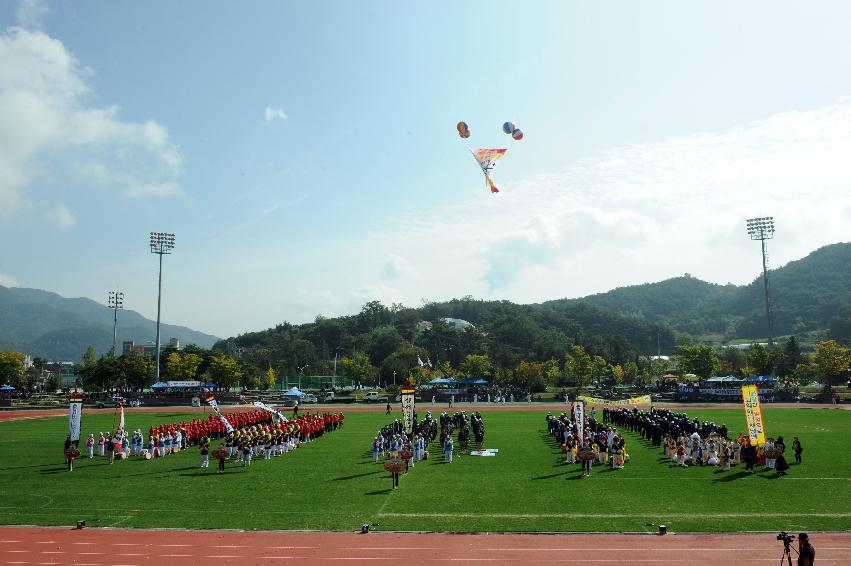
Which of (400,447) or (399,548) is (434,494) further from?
(400,447)

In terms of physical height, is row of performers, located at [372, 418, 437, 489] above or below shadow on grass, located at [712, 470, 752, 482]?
above

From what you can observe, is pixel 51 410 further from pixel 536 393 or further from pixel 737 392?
pixel 737 392

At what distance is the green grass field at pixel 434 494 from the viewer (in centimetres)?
1575

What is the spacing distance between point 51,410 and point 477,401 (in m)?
43.8

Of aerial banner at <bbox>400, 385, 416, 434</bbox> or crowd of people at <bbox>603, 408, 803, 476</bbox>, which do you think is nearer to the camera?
crowd of people at <bbox>603, 408, 803, 476</bbox>

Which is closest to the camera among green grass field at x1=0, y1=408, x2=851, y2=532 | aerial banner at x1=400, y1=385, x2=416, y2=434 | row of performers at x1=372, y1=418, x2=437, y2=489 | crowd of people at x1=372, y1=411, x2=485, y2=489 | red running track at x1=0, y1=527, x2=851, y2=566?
red running track at x1=0, y1=527, x2=851, y2=566

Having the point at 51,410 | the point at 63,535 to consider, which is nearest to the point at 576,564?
the point at 63,535

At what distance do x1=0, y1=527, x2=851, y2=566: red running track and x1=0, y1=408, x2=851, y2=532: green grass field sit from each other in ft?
2.30

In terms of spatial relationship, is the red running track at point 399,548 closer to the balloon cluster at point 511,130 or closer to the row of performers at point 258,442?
the row of performers at point 258,442

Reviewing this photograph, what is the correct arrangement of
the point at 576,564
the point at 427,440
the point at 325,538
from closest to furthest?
the point at 576,564 → the point at 325,538 → the point at 427,440

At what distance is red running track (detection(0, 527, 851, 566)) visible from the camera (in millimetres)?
12969

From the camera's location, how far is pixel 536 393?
261 feet

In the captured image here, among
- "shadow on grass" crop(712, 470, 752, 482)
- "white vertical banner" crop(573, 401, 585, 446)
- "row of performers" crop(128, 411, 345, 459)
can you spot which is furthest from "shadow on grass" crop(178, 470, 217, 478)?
"shadow on grass" crop(712, 470, 752, 482)

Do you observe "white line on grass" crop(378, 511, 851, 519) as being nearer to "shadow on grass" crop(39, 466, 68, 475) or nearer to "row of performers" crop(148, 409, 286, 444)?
"shadow on grass" crop(39, 466, 68, 475)
